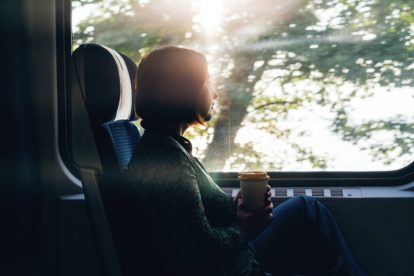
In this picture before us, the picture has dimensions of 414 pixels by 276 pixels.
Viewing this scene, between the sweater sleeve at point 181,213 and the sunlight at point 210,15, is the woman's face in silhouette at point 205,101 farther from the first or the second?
the sunlight at point 210,15

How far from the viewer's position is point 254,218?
1.35 m

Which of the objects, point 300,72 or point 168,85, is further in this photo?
point 300,72

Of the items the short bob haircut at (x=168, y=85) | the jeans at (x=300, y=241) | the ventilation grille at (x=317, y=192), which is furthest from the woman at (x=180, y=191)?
the ventilation grille at (x=317, y=192)

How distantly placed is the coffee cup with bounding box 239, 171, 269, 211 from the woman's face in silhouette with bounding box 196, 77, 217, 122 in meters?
0.20

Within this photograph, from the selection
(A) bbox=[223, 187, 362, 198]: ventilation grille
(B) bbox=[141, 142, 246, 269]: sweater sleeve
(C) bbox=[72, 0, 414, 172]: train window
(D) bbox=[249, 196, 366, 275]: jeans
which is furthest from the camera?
(A) bbox=[223, 187, 362, 198]: ventilation grille

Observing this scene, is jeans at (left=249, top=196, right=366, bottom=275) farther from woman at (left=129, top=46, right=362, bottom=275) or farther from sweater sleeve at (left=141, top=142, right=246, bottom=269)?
sweater sleeve at (left=141, top=142, right=246, bottom=269)

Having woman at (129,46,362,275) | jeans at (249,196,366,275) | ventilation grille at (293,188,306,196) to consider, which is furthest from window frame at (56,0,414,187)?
woman at (129,46,362,275)

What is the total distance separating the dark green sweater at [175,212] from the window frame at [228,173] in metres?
0.89

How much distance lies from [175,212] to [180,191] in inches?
2.0

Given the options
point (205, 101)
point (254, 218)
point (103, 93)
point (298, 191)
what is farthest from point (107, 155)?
point (298, 191)

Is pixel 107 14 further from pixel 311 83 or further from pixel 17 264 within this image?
pixel 17 264

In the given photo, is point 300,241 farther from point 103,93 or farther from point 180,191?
point 103,93

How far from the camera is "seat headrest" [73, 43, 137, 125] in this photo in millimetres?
1291

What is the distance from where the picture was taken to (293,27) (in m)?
2.04
